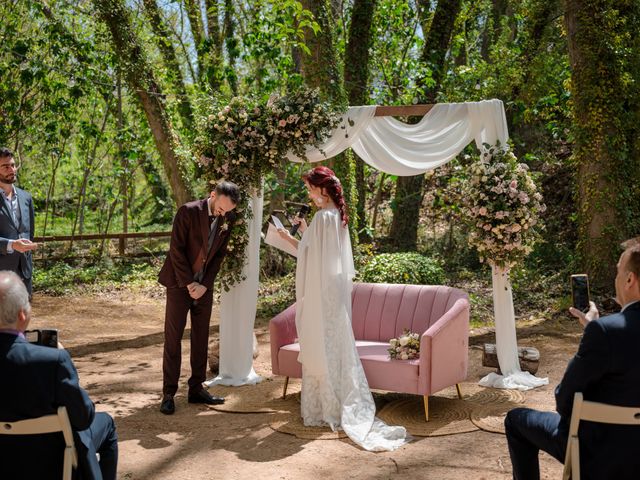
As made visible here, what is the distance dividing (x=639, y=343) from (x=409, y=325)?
3.58 metres

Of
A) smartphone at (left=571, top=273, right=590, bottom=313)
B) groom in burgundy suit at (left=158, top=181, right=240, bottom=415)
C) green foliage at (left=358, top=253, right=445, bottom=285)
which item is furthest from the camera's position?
green foliage at (left=358, top=253, right=445, bottom=285)

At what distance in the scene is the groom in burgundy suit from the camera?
640cm

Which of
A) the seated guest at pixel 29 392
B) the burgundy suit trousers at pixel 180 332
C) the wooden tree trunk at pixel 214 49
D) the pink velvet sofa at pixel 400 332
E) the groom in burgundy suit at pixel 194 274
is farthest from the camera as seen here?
the wooden tree trunk at pixel 214 49

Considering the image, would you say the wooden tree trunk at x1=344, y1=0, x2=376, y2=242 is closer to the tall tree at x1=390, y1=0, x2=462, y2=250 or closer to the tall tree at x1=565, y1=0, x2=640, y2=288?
the tall tree at x1=390, y1=0, x2=462, y2=250

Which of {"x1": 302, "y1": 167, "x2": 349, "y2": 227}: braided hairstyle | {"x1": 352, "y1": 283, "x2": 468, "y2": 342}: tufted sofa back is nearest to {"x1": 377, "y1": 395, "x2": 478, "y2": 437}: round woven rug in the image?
{"x1": 352, "y1": 283, "x2": 468, "y2": 342}: tufted sofa back

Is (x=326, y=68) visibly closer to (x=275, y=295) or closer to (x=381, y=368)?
(x=275, y=295)

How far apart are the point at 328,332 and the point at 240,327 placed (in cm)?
154

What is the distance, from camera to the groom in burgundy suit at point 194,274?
6398 millimetres

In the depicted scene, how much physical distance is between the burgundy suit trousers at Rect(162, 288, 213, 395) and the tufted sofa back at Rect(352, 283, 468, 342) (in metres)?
1.39

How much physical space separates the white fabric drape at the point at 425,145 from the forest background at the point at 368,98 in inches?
16.3

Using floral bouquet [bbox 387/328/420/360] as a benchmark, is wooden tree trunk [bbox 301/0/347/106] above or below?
above

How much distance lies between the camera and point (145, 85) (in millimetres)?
10289

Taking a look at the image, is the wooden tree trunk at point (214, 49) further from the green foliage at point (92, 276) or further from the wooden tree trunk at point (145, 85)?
the green foliage at point (92, 276)

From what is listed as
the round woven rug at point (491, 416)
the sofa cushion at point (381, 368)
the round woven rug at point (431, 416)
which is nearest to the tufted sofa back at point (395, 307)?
the sofa cushion at point (381, 368)
